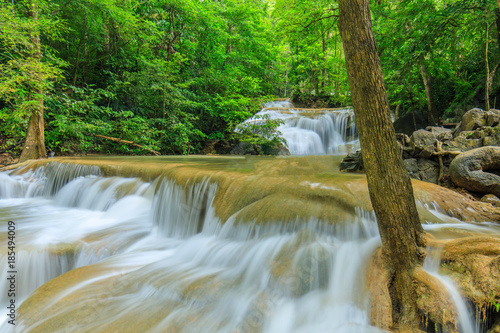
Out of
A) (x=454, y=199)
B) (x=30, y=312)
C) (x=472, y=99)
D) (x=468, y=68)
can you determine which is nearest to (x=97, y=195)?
(x=30, y=312)

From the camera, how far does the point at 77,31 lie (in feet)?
30.7

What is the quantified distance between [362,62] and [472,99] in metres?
11.1

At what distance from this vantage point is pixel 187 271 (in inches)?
112

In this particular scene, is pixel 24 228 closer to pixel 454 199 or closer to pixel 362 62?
pixel 362 62

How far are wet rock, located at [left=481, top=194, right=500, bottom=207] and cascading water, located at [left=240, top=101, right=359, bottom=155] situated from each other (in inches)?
284

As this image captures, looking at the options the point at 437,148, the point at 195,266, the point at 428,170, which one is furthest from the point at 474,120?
the point at 195,266

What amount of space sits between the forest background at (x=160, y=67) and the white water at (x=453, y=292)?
160 inches

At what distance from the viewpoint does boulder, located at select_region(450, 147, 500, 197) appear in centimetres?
370

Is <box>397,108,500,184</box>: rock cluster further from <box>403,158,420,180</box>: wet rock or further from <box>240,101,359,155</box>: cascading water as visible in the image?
<box>240,101,359,155</box>: cascading water

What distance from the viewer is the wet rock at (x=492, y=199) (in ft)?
11.6

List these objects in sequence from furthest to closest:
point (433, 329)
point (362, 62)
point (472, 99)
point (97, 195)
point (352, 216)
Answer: point (472, 99) → point (97, 195) → point (352, 216) → point (362, 62) → point (433, 329)

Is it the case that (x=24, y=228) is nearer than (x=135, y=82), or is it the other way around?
(x=24, y=228)

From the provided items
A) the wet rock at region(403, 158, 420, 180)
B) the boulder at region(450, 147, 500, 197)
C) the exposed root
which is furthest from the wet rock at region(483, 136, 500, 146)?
the exposed root

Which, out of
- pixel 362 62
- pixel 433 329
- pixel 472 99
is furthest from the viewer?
pixel 472 99
